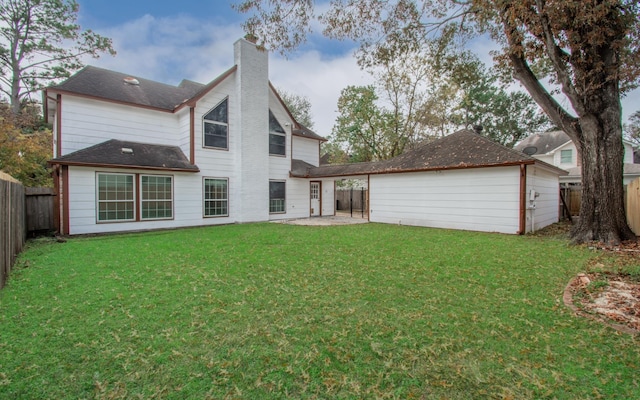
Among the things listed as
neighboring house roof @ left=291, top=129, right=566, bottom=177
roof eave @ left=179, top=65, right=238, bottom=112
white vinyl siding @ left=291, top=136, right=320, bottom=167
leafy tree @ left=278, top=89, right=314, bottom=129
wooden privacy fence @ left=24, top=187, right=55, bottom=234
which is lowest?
wooden privacy fence @ left=24, top=187, right=55, bottom=234

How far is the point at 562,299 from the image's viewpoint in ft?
12.9

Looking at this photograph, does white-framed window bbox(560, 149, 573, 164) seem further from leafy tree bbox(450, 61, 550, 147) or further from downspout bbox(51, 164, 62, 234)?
downspout bbox(51, 164, 62, 234)

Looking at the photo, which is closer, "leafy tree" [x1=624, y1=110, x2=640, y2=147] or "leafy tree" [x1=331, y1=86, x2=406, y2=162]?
"leafy tree" [x1=331, y1=86, x2=406, y2=162]

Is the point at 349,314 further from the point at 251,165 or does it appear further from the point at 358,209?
the point at 358,209

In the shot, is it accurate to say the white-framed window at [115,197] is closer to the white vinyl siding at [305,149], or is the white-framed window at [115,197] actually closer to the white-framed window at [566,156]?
the white vinyl siding at [305,149]

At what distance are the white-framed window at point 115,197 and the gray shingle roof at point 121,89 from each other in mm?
3155

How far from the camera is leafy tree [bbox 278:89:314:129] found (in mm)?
31625

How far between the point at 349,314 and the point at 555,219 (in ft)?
45.8

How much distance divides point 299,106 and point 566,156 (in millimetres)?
24305

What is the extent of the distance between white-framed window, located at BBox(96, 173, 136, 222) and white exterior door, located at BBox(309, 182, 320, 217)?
8447 mm

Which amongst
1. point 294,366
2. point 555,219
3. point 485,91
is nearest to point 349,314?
point 294,366

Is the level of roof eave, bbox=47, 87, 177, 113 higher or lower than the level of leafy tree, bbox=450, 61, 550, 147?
lower

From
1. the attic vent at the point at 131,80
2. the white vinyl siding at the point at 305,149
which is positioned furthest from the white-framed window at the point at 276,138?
the attic vent at the point at 131,80

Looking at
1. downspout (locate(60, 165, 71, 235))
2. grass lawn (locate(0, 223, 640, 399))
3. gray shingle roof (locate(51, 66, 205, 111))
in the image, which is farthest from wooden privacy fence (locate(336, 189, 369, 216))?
downspout (locate(60, 165, 71, 235))
